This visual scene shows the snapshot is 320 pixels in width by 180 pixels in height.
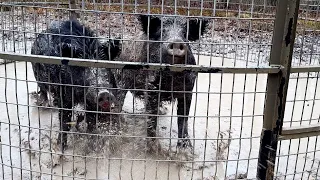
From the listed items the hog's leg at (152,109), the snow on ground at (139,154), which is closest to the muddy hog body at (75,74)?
the snow on ground at (139,154)

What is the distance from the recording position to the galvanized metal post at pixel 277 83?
85.5 inches

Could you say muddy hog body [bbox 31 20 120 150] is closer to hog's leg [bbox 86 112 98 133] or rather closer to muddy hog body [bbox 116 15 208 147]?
hog's leg [bbox 86 112 98 133]

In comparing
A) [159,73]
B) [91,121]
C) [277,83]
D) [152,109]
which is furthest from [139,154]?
[277,83]

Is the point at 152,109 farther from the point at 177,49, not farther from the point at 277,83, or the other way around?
the point at 277,83

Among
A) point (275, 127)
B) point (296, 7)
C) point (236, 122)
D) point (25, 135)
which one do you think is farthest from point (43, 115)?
point (296, 7)

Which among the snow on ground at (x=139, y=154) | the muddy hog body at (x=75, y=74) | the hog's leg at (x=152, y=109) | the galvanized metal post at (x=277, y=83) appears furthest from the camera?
the hog's leg at (x=152, y=109)

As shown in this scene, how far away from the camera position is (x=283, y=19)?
2184mm

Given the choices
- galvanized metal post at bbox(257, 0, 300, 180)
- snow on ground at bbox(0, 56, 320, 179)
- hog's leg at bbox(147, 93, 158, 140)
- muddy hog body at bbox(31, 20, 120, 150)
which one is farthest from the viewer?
hog's leg at bbox(147, 93, 158, 140)

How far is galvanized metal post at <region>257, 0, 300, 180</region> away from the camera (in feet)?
7.13

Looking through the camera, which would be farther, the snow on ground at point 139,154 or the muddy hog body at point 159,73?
the muddy hog body at point 159,73

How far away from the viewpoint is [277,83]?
232 centimetres

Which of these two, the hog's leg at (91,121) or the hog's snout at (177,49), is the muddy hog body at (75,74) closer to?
the hog's leg at (91,121)

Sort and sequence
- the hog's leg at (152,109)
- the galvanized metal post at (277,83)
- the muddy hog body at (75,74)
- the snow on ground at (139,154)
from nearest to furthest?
the galvanized metal post at (277,83) < the snow on ground at (139,154) < the muddy hog body at (75,74) < the hog's leg at (152,109)

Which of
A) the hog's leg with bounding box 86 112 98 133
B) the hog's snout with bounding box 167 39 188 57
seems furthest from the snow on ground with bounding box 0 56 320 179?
the hog's snout with bounding box 167 39 188 57
